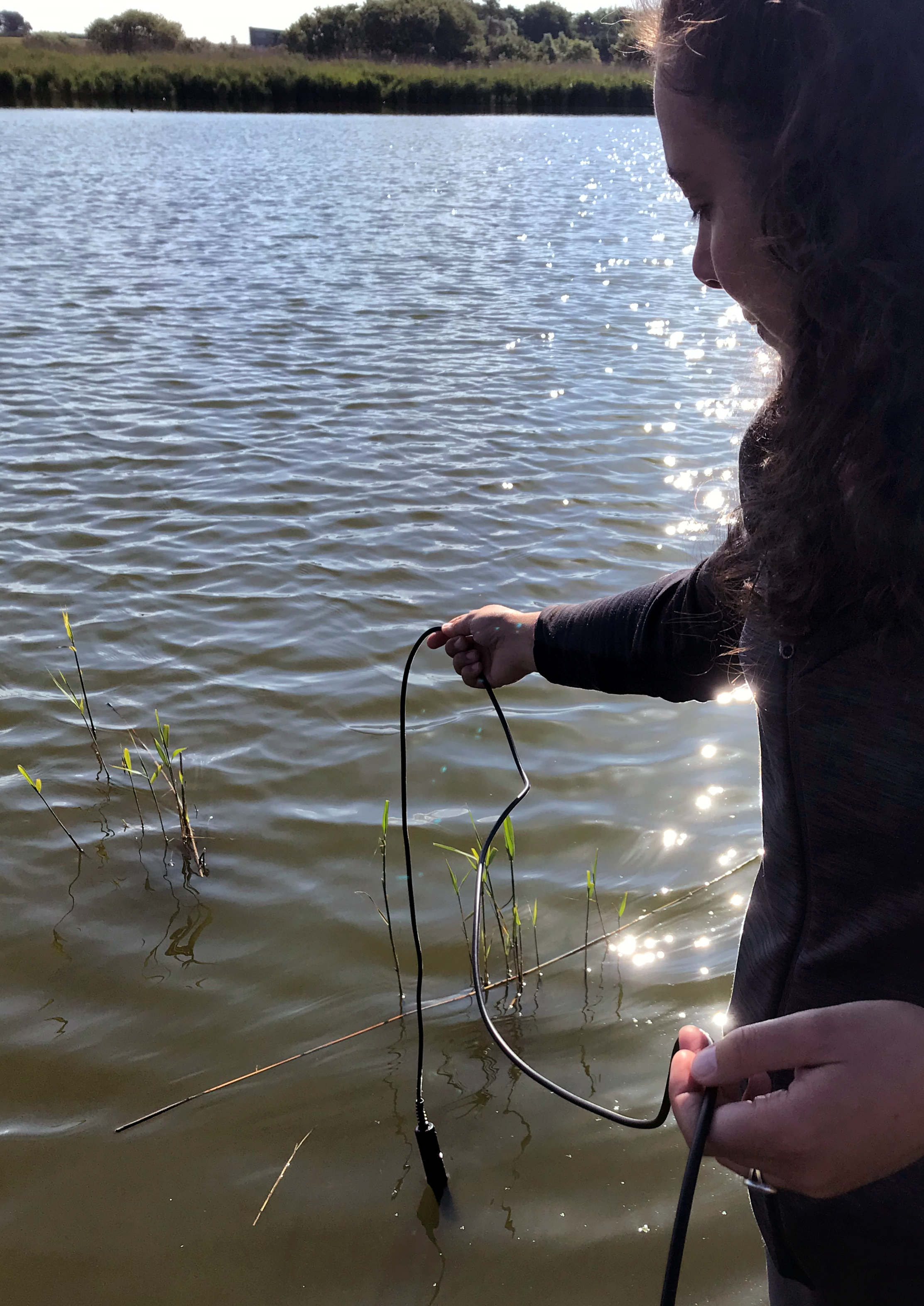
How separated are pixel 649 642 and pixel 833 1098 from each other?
0.72m

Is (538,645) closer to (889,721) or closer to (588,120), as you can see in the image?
(889,721)

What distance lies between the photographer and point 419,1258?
2059mm

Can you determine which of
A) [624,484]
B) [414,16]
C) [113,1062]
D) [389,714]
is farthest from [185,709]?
[414,16]

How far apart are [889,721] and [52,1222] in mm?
1999

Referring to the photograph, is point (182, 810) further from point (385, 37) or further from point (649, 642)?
A: point (385, 37)

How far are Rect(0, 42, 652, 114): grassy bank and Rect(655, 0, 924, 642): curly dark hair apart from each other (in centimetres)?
4869

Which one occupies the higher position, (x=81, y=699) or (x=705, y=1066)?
(x=705, y=1066)

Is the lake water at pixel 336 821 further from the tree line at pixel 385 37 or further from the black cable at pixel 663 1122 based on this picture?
the tree line at pixel 385 37

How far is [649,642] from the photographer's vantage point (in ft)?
4.89

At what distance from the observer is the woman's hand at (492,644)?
5.54ft

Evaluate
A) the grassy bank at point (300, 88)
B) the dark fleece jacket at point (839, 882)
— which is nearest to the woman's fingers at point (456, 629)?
the dark fleece jacket at point (839, 882)

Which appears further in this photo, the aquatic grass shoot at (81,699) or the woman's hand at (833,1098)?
the aquatic grass shoot at (81,699)

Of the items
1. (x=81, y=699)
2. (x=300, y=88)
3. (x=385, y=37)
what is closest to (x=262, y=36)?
(x=385, y=37)

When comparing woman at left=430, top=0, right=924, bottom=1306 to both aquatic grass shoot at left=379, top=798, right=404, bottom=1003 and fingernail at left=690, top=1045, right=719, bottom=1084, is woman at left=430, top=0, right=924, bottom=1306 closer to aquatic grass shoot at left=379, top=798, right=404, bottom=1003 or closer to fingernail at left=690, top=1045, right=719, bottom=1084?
fingernail at left=690, top=1045, right=719, bottom=1084
